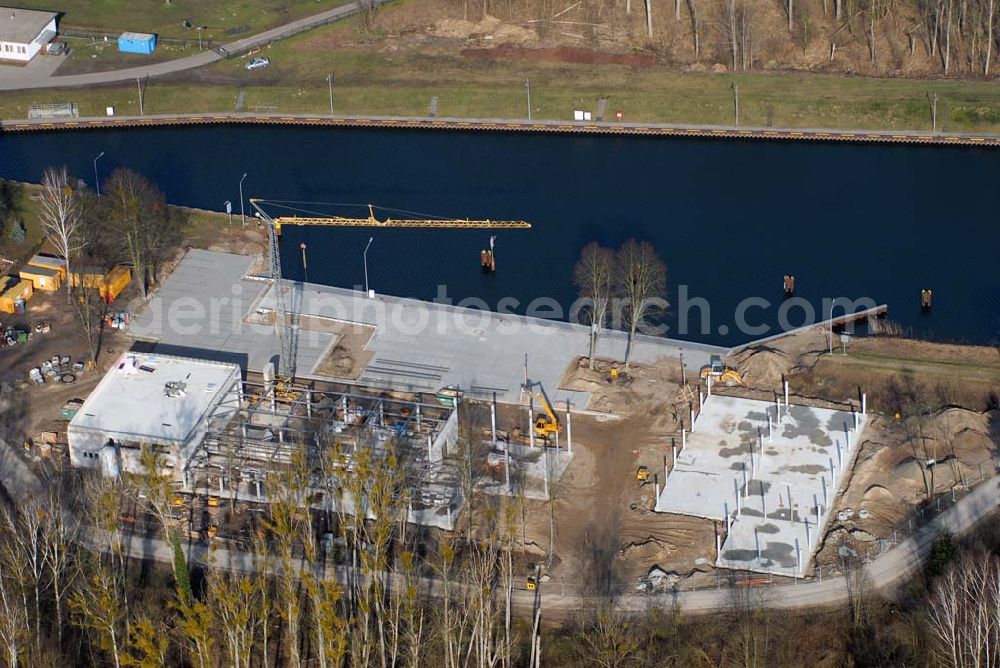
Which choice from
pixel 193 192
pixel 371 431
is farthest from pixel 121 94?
pixel 371 431

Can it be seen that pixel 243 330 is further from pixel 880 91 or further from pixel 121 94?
pixel 880 91

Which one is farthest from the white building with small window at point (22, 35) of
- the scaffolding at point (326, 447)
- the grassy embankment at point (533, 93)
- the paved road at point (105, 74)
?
the scaffolding at point (326, 447)

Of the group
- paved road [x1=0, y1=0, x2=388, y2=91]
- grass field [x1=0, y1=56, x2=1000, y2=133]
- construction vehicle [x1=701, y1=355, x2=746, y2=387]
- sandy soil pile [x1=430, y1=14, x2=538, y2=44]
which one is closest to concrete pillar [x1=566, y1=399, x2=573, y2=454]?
construction vehicle [x1=701, y1=355, x2=746, y2=387]

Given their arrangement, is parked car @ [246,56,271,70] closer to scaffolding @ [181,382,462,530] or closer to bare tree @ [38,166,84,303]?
bare tree @ [38,166,84,303]

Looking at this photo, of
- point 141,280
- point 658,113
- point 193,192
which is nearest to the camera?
point 141,280

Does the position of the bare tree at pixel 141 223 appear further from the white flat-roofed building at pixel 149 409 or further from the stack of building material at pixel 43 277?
the white flat-roofed building at pixel 149 409

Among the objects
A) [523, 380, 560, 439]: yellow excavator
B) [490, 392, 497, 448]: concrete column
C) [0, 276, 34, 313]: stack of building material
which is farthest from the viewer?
[0, 276, 34, 313]: stack of building material
